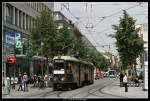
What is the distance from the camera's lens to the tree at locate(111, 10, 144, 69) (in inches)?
2237

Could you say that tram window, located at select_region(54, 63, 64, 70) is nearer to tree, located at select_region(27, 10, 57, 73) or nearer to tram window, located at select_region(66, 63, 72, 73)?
tram window, located at select_region(66, 63, 72, 73)

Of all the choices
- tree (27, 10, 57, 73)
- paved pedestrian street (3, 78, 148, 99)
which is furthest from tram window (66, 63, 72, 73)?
tree (27, 10, 57, 73)

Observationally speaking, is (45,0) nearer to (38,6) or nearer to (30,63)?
(38,6)

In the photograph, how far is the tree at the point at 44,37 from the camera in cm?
5478

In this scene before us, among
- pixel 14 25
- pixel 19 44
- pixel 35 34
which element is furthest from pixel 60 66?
pixel 14 25

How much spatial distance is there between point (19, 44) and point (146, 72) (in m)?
15.5

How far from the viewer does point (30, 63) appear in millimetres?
78000

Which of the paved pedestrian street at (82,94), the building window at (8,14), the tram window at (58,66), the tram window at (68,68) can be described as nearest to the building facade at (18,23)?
the building window at (8,14)

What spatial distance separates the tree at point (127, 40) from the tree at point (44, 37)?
23.5 feet

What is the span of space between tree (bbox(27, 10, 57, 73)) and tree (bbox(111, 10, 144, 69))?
23.5 feet

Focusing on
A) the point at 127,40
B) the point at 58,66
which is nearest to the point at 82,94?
the point at 58,66

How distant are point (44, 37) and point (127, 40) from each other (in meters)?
9.10

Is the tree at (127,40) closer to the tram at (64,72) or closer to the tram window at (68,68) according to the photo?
the tram at (64,72)

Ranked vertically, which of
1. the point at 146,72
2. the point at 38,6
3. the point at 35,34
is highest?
the point at 38,6
